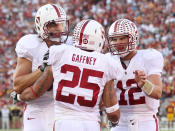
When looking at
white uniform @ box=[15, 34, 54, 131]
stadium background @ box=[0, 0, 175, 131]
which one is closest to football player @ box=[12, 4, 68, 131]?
white uniform @ box=[15, 34, 54, 131]

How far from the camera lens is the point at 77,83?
3.30 m

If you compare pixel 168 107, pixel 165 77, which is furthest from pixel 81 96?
pixel 165 77

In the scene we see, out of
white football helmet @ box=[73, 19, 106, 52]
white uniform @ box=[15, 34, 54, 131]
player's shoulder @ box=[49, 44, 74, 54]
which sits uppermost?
white football helmet @ box=[73, 19, 106, 52]

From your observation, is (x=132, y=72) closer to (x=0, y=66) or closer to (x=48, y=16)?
(x=48, y=16)

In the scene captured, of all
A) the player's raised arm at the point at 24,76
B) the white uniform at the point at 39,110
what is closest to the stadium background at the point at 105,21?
the white uniform at the point at 39,110

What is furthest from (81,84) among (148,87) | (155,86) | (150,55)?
(150,55)

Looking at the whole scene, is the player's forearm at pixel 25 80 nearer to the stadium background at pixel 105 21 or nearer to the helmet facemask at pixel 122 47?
the helmet facemask at pixel 122 47

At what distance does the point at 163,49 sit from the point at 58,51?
11.4 metres

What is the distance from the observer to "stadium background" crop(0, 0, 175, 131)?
14.0m

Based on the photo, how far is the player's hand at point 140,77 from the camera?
3.75 meters

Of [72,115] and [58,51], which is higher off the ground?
[58,51]

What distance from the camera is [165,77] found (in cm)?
1356

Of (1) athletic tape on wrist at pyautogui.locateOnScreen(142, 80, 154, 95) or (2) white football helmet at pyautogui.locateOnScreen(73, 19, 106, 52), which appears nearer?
(2) white football helmet at pyautogui.locateOnScreen(73, 19, 106, 52)

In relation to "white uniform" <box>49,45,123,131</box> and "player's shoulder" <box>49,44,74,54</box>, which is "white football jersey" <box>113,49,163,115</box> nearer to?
"white uniform" <box>49,45,123,131</box>
